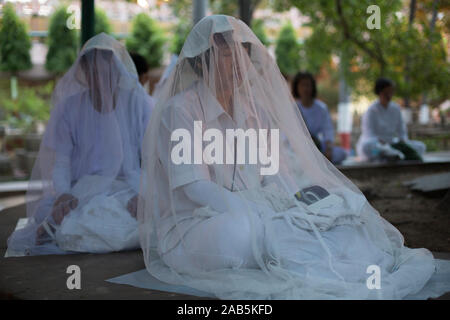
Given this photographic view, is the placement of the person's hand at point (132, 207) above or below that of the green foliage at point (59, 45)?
below

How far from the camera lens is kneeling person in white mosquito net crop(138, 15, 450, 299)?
2.91 meters

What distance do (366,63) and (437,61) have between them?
1458mm

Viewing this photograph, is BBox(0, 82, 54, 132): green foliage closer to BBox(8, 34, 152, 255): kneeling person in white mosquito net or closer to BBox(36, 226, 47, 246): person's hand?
BBox(8, 34, 152, 255): kneeling person in white mosquito net

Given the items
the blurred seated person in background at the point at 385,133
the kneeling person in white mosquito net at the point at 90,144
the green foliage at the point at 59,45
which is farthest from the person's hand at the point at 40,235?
the green foliage at the point at 59,45

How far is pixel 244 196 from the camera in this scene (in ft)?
10.4

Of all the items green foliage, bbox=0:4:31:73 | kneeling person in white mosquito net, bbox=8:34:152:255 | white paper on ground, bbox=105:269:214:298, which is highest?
green foliage, bbox=0:4:31:73

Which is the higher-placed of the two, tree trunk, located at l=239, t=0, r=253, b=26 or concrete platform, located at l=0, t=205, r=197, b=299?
tree trunk, located at l=239, t=0, r=253, b=26

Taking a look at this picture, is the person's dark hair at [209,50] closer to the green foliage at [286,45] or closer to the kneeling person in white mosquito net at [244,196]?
the kneeling person in white mosquito net at [244,196]

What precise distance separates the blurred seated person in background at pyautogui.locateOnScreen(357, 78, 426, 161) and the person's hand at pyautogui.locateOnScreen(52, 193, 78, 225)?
581 cm

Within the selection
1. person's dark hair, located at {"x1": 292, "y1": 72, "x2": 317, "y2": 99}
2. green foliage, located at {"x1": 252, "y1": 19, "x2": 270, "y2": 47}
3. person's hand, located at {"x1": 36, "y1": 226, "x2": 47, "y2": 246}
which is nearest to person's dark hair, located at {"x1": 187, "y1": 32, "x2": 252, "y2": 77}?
person's hand, located at {"x1": 36, "y1": 226, "x2": 47, "y2": 246}

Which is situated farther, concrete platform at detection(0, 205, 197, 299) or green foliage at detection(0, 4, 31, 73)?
green foliage at detection(0, 4, 31, 73)

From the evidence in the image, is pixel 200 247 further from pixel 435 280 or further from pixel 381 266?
pixel 435 280

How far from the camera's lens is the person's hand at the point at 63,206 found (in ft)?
13.3

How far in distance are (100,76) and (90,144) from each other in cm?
49
